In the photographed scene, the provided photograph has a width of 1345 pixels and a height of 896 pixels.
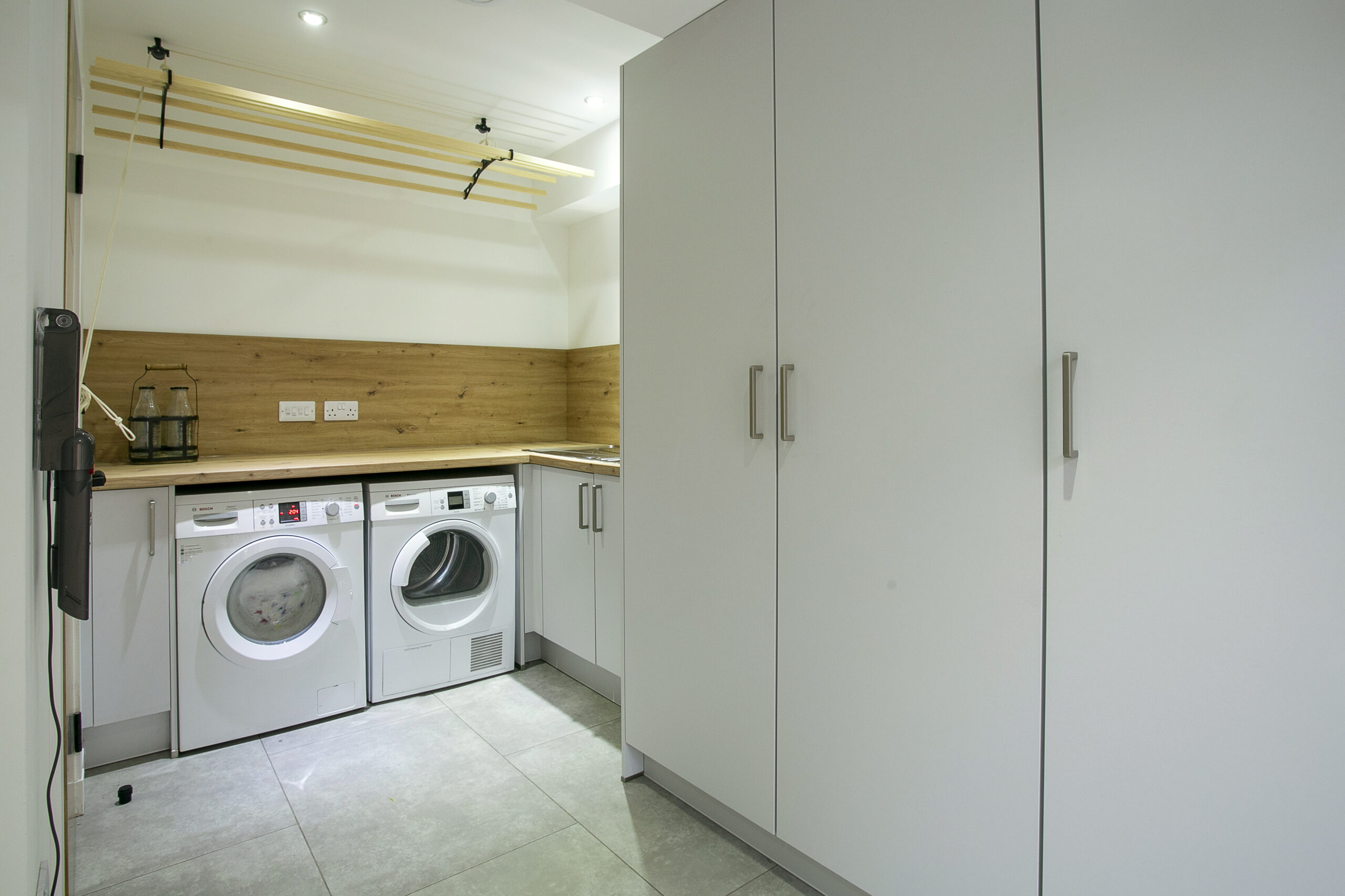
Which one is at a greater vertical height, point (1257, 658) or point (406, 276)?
point (406, 276)

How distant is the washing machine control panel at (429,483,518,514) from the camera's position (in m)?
2.83

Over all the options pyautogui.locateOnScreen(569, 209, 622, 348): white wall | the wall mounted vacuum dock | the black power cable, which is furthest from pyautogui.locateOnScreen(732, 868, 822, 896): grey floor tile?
pyautogui.locateOnScreen(569, 209, 622, 348): white wall

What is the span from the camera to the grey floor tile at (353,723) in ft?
8.06

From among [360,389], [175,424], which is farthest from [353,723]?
[360,389]

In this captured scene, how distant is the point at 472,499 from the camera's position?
2.92 metres

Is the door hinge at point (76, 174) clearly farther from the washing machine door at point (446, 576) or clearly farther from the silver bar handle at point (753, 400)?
the silver bar handle at point (753, 400)

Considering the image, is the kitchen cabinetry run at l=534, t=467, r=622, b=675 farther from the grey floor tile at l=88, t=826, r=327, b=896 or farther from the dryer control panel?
the grey floor tile at l=88, t=826, r=327, b=896

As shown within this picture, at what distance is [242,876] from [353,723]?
0.86 m

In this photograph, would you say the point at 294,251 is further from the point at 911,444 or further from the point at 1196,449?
the point at 1196,449

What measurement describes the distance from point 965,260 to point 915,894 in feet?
4.03

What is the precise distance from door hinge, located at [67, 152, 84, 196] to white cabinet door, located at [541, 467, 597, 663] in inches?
65.4

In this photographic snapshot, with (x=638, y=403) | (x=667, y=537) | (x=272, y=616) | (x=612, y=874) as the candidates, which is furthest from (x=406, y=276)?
(x=612, y=874)

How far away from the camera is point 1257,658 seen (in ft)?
3.29

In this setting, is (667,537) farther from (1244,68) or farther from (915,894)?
(1244,68)
